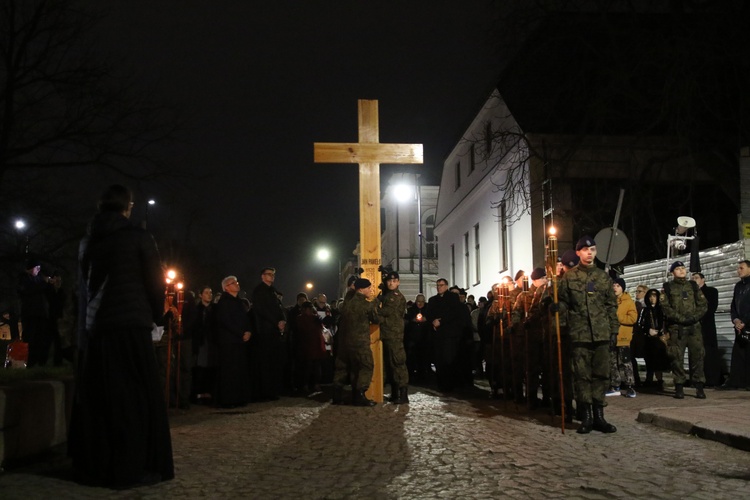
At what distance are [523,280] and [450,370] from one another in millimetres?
3756

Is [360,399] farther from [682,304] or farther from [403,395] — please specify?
[682,304]

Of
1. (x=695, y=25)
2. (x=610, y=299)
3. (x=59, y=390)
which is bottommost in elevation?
(x=59, y=390)

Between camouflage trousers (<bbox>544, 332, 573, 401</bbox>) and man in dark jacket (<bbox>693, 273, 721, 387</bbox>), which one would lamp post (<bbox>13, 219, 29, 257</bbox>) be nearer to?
camouflage trousers (<bbox>544, 332, 573, 401</bbox>)

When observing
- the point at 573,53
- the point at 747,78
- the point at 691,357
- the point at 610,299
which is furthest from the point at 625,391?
the point at 573,53

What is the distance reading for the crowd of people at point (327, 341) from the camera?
20.1ft

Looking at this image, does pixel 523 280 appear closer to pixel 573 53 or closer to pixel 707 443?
pixel 707 443

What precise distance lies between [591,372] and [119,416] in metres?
5.50

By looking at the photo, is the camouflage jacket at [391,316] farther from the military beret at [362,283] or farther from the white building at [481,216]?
the white building at [481,216]

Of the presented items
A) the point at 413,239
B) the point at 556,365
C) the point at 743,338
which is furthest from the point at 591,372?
the point at 413,239

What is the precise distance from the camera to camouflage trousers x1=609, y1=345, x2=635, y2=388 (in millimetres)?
13422

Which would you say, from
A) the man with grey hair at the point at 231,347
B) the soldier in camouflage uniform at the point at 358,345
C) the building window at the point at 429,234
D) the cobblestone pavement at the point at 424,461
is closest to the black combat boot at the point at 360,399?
the soldier in camouflage uniform at the point at 358,345

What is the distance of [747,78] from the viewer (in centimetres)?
1847

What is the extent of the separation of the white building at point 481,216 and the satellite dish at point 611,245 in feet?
22.4

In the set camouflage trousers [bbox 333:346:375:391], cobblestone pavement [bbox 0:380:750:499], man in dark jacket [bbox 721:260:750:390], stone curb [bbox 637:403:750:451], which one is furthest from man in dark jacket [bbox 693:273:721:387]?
camouflage trousers [bbox 333:346:375:391]
